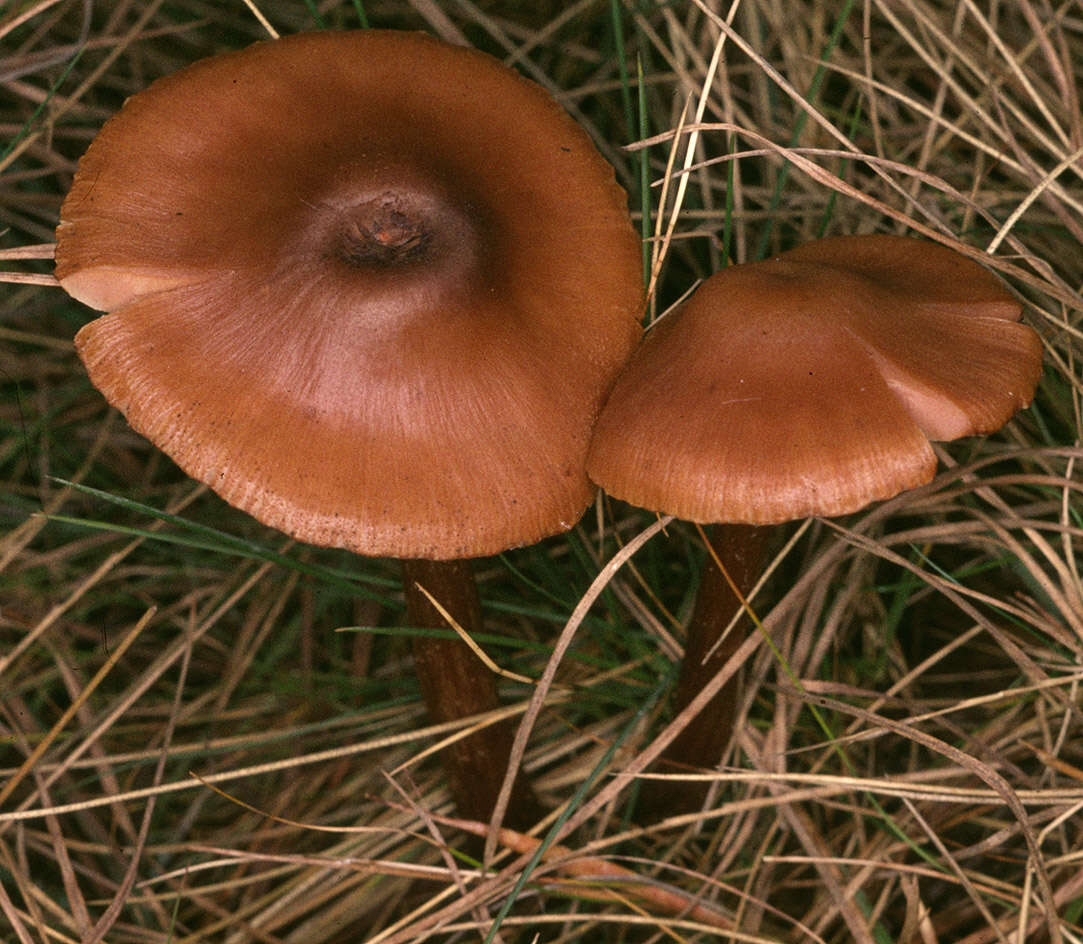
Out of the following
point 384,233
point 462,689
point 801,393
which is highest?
point 384,233

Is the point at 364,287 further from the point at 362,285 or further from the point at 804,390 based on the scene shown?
the point at 804,390

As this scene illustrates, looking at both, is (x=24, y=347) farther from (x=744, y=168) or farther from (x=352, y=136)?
(x=744, y=168)

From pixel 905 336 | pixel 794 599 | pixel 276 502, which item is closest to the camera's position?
pixel 276 502

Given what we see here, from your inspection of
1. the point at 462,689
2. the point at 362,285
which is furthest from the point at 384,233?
the point at 462,689

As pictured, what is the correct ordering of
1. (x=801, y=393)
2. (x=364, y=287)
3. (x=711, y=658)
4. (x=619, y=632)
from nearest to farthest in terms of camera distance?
(x=801, y=393), (x=364, y=287), (x=711, y=658), (x=619, y=632)

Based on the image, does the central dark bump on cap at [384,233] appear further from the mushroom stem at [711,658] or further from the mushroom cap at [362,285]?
the mushroom stem at [711,658]

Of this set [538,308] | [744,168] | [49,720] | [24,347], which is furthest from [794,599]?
[24,347]

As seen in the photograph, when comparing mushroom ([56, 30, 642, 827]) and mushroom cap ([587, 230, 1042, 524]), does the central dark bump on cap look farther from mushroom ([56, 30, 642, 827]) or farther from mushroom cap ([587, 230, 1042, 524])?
mushroom cap ([587, 230, 1042, 524])
